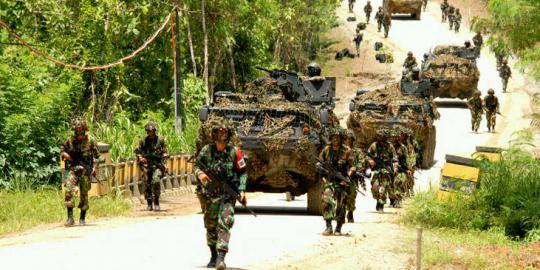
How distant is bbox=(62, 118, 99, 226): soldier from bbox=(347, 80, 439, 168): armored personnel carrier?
13.5 meters

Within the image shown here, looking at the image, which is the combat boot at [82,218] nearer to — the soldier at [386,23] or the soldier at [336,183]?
the soldier at [336,183]

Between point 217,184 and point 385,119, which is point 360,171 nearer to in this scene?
point 217,184

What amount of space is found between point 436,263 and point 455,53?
35.3 m

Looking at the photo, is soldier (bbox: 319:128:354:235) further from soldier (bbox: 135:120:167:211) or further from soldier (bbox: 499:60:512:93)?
soldier (bbox: 499:60:512:93)

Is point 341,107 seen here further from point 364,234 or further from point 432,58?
point 364,234

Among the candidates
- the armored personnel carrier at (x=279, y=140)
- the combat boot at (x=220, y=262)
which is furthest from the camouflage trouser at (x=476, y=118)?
the combat boot at (x=220, y=262)

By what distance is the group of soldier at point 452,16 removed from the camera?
69.2m

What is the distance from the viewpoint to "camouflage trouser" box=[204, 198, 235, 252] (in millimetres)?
12862

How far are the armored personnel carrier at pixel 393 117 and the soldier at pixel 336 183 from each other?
13121 mm

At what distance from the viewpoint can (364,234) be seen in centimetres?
1711

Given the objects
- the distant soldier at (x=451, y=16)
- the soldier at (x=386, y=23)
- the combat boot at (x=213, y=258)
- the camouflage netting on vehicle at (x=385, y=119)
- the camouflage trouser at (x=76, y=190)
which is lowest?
the combat boot at (x=213, y=258)

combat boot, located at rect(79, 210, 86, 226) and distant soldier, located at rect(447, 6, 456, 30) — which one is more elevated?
distant soldier, located at rect(447, 6, 456, 30)

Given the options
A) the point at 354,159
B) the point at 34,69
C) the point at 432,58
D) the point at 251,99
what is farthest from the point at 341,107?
the point at 354,159

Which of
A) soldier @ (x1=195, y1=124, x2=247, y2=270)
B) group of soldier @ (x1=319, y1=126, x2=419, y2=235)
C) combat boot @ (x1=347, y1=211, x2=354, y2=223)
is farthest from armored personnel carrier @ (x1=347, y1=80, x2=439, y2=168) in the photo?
soldier @ (x1=195, y1=124, x2=247, y2=270)
